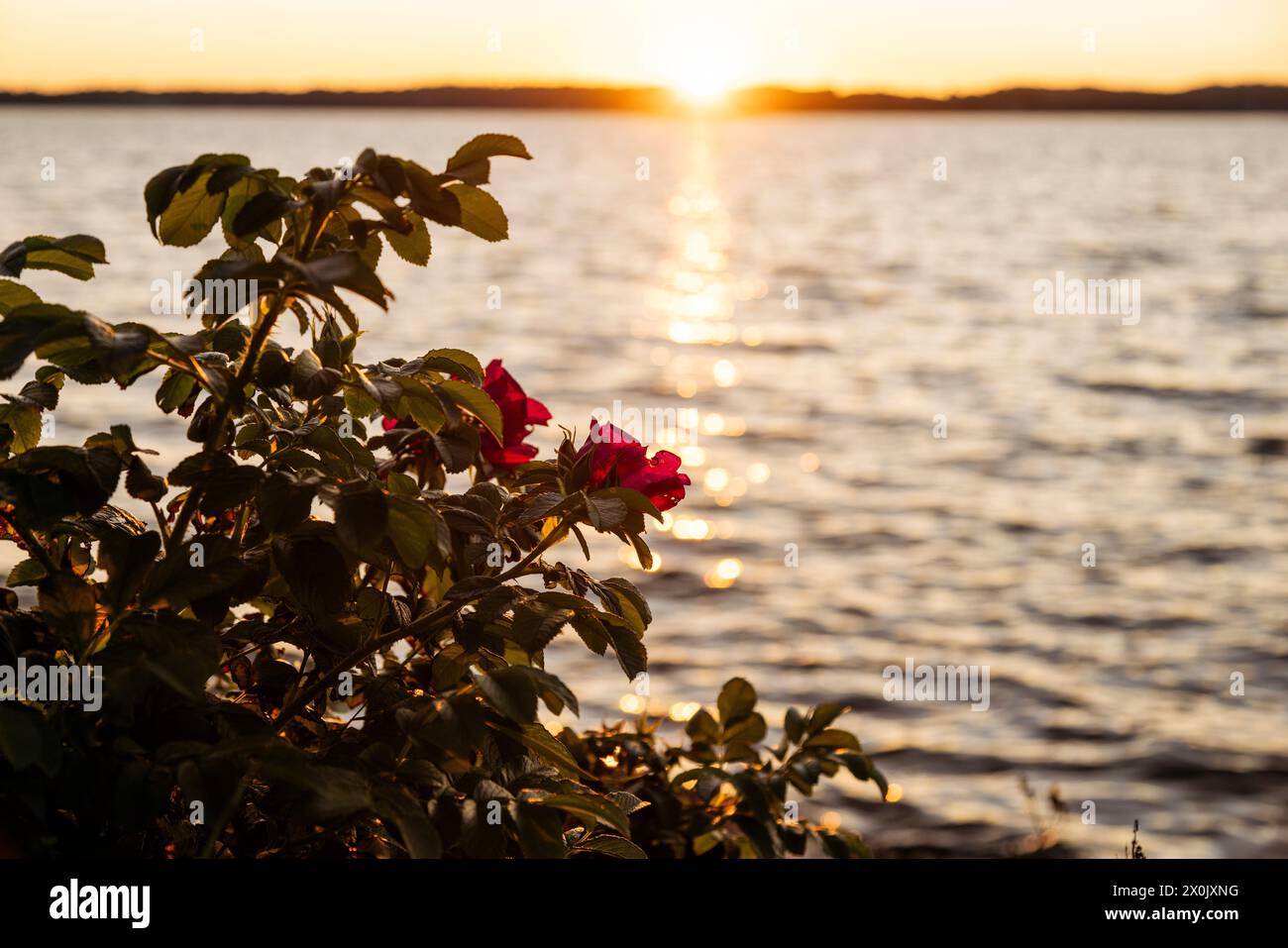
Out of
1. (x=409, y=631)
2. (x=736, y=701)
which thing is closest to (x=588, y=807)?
(x=409, y=631)

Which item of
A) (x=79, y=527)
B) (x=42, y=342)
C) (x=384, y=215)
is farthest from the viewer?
(x=79, y=527)

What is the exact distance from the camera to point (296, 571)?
66.7 inches

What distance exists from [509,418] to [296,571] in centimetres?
64

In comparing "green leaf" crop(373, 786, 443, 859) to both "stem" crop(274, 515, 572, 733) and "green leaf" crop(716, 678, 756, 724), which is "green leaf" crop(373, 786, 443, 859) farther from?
"green leaf" crop(716, 678, 756, 724)

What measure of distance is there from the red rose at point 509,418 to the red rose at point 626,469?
0.28m

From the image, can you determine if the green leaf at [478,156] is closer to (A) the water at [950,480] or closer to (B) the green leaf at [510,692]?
(B) the green leaf at [510,692]

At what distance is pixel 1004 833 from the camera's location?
21.2 ft

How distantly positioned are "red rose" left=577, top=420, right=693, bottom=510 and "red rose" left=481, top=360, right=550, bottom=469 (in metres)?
0.28

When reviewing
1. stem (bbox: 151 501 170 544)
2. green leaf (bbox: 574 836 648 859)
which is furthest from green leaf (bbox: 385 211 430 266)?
green leaf (bbox: 574 836 648 859)

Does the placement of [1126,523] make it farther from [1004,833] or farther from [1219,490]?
[1004,833]

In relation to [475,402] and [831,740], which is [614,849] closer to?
[475,402]

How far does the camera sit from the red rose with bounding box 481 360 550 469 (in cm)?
224

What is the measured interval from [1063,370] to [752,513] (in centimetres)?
895

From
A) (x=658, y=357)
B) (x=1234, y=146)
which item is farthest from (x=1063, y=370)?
(x=1234, y=146)
